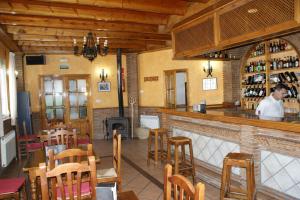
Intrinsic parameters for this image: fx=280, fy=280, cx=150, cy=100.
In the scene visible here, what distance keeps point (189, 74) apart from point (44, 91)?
470cm

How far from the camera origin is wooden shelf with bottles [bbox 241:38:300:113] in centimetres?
620

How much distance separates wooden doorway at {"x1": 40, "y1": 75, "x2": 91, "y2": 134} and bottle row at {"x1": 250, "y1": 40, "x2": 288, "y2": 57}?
211 inches

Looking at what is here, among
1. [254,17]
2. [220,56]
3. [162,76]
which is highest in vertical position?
[254,17]

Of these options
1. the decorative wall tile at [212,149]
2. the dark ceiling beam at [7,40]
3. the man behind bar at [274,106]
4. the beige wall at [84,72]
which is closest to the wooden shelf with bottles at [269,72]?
the man behind bar at [274,106]

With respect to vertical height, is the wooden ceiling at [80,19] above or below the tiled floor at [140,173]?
above

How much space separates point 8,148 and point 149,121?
444 centimetres

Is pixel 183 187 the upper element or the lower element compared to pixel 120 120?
upper

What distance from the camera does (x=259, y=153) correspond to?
3.69 metres

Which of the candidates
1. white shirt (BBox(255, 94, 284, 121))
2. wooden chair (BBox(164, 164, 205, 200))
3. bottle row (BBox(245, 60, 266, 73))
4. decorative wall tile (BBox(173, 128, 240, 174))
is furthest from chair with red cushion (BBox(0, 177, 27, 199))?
bottle row (BBox(245, 60, 266, 73))

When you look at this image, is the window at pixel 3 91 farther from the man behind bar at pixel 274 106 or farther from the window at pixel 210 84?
the man behind bar at pixel 274 106

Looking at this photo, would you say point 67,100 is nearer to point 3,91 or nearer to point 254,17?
point 3,91

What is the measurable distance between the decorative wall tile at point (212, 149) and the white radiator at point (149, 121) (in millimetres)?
3802

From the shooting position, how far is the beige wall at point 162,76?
27.7ft

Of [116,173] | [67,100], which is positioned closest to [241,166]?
[116,173]
